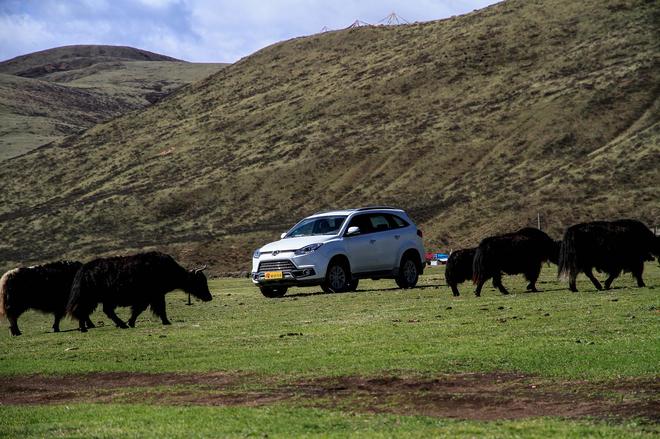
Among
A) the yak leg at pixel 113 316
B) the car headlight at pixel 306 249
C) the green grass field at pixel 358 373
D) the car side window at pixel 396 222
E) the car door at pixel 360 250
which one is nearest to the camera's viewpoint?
the green grass field at pixel 358 373

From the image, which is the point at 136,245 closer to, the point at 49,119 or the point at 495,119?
the point at 495,119

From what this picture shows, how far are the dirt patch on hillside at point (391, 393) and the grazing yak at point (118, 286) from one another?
7235mm

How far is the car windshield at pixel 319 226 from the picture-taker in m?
28.4

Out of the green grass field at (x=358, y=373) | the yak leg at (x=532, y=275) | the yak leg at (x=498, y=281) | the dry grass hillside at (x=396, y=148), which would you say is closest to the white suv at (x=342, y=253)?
the yak leg at (x=498, y=281)

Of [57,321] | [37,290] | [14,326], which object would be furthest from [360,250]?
[14,326]

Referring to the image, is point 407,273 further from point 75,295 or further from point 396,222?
point 75,295

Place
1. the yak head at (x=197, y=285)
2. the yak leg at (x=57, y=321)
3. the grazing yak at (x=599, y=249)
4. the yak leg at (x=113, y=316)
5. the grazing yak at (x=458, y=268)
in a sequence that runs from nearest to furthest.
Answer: the yak leg at (x=113, y=316) < the yak leg at (x=57, y=321) < the grazing yak at (x=599, y=249) < the yak head at (x=197, y=285) < the grazing yak at (x=458, y=268)

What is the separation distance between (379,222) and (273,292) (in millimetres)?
3447

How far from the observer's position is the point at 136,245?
73.1 meters

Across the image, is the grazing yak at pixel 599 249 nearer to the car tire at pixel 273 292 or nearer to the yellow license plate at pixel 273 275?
the yellow license plate at pixel 273 275

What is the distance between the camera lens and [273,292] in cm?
2886

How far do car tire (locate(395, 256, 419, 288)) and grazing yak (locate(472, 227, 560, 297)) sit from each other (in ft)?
16.5

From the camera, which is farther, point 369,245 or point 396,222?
point 396,222

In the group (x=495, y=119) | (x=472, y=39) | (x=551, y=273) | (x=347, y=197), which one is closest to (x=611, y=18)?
(x=472, y=39)
